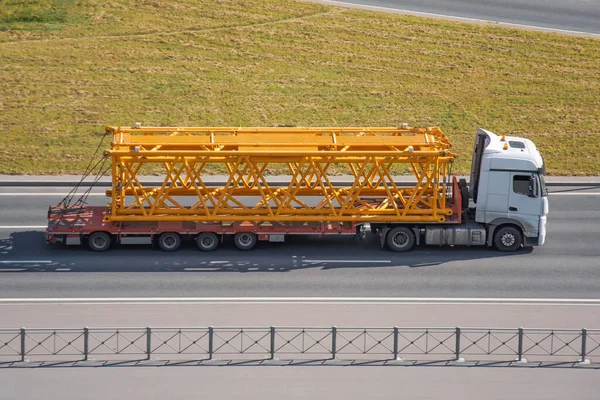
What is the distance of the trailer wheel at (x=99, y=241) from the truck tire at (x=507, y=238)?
465 inches

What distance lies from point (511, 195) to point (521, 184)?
45 cm

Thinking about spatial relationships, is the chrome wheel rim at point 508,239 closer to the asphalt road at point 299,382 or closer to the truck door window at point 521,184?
the truck door window at point 521,184

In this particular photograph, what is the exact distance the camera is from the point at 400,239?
31.2m

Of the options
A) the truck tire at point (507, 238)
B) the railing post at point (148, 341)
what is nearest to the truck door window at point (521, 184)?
the truck tire at point (507, 238)

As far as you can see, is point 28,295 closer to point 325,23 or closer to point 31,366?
point 31,366

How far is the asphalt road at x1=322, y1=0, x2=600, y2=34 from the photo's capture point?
174ft

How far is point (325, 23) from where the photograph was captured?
173 ft

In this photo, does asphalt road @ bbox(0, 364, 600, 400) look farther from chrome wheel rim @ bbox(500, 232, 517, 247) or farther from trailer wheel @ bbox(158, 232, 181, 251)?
chrome wheel rim @ bbox(500, 232, 517, 247)

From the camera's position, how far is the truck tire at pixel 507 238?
3128 centimetres

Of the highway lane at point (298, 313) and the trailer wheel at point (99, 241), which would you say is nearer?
the highway lane at point (298, 313)

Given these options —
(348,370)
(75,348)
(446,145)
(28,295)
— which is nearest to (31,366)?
(75,348)

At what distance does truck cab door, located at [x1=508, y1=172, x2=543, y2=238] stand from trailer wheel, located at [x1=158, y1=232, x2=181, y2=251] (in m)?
10.1

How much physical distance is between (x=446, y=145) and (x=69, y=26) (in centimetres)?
2756

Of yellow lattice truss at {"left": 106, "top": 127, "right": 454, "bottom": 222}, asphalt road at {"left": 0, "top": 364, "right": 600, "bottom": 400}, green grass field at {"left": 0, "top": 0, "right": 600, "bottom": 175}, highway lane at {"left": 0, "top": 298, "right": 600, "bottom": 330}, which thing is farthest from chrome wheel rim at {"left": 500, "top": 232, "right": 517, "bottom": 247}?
green grass field at {"left": 0, "top": 0, "right": 600, "bottom": 175}
